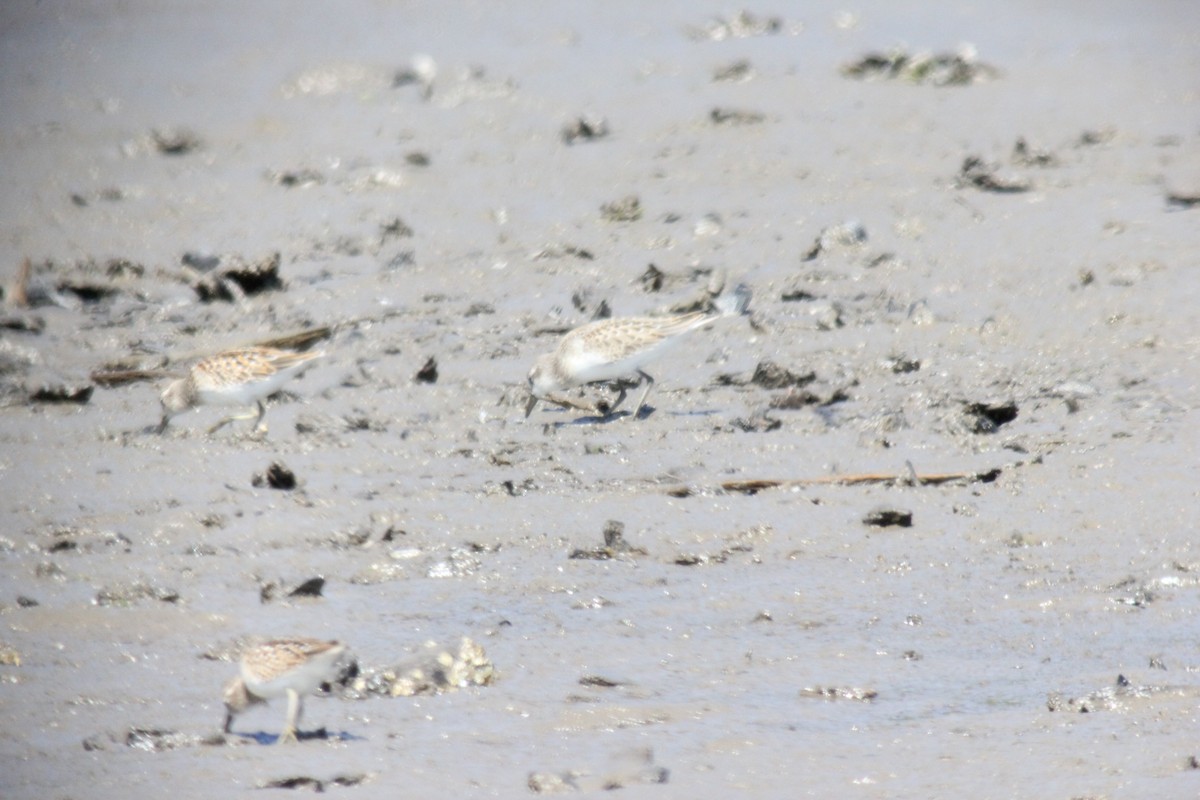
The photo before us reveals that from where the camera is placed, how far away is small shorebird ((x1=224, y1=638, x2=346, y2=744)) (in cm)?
438

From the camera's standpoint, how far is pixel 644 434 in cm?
715

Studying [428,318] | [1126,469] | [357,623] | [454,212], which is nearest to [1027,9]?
[454,212]

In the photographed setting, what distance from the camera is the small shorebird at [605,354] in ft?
24.5

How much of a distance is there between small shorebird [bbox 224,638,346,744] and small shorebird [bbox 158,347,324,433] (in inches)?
116

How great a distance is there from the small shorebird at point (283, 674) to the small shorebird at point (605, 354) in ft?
9.96

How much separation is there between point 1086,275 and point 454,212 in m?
4.04

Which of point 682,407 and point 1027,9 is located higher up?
point 1027,9

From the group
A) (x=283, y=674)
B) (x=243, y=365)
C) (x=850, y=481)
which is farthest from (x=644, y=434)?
(x=283, y=674)

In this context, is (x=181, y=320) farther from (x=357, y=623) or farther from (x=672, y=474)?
(x=357, y=623)

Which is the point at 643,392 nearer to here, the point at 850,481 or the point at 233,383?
the point at 850,481

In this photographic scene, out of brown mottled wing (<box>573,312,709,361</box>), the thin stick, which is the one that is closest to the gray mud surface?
the thin stick

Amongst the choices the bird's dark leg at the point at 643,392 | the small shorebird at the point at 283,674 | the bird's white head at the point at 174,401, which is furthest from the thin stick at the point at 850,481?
the bird's white head at the point at 174,401

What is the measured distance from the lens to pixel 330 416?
24.3ft

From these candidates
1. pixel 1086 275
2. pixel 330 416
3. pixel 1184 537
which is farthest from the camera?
pixel 1086 275
